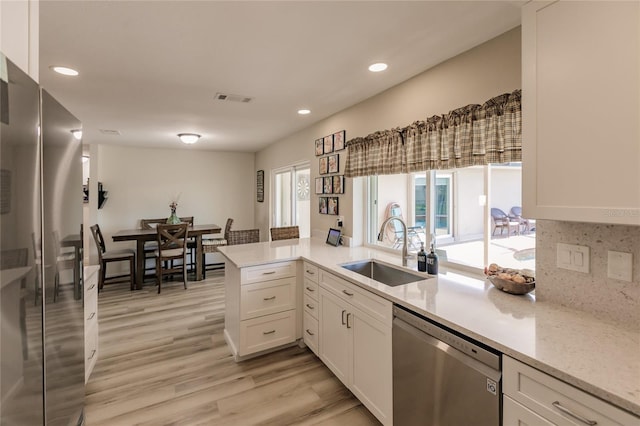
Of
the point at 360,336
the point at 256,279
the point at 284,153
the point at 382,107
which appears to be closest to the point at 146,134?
the point at 284,153

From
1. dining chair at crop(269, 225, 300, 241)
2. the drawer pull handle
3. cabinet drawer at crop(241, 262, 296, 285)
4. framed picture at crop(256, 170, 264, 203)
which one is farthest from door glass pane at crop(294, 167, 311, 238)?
the drawer pull handle

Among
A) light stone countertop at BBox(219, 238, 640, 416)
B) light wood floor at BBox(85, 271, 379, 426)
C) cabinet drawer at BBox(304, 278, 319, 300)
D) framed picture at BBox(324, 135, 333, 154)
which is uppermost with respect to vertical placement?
framed picture at BBox(324, 135, 333, 154)

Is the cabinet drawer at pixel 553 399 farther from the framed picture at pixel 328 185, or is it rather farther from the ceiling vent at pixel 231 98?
the ceiling vent at pixel 231 98

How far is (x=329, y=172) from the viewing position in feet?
11.5

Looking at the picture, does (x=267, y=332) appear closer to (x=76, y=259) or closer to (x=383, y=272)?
(x=383, y=272)

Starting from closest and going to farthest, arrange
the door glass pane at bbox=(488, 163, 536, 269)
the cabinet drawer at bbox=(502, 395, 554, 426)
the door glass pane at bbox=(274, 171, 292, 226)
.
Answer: the cabinet drawer at bbox=(502, 395, 554, 426) < the door glass pane at bbox=(488, 163, 536, 269) < the door glass pane at bbox=(274, 171, 292, 226)

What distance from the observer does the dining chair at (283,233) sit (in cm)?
390

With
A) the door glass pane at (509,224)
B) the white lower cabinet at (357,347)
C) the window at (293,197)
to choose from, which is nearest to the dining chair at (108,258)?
the window at (293,197)

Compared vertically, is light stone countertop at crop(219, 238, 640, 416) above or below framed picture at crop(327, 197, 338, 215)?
below

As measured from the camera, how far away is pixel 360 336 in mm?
1949

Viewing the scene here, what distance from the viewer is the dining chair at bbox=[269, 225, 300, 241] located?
12.8 ft

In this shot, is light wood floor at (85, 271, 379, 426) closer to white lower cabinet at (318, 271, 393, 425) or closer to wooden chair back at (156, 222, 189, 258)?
white lower cabinet at (318, 271, 393, 425)

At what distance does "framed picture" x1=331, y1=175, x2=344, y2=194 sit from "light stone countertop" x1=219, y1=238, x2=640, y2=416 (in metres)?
1.37

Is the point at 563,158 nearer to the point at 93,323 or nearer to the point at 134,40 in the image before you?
the point at 134,40
